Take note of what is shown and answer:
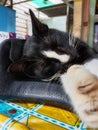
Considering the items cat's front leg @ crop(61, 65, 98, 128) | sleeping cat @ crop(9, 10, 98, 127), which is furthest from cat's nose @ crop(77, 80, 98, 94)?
sleeping cat @ crop(9, 10, 98, 127)

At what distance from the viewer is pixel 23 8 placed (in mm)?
2186

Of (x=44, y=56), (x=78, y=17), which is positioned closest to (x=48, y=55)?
(x=44, y=56)

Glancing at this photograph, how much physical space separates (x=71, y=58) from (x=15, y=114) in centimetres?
19

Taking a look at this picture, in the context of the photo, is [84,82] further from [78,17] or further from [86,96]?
[78,17]

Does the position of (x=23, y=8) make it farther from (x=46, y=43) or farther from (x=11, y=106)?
(x=11, y=106)

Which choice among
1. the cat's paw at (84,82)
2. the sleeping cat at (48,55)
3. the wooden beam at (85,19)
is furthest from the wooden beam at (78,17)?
the cat's paw at (84,82)

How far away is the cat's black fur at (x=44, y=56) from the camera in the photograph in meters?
0.46

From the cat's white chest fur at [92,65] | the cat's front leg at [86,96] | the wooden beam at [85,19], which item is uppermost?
the wooden beam at [85,19]

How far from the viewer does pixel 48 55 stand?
1.55ft

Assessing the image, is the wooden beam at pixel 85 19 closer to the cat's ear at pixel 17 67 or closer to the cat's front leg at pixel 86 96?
the cat's ear at pixel 17 67

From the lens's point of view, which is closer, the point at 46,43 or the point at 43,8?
the point at 46,43

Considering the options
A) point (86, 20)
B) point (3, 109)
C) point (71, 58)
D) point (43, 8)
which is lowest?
point (3, 109)

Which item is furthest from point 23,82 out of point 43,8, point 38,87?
point 43,8

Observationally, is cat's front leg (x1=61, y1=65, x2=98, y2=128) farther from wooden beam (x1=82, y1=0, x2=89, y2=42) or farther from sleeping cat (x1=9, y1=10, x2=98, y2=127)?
wooden beam (x1=82, y1=0, x2=89, y2=42)
